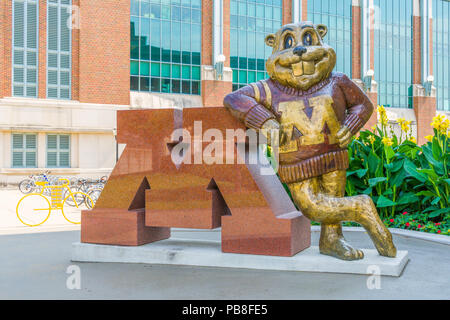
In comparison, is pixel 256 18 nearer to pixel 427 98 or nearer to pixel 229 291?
pixel 427 98

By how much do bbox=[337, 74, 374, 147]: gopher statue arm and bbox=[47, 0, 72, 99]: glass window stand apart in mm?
18019

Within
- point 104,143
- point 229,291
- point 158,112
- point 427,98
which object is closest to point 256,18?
point 104,143

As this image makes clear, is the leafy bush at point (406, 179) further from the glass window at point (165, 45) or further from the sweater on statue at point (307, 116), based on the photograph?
the glass window at point (165, 45)

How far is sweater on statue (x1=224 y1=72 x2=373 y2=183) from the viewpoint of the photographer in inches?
165

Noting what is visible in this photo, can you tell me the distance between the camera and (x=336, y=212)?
416cm

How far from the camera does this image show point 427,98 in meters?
29.6

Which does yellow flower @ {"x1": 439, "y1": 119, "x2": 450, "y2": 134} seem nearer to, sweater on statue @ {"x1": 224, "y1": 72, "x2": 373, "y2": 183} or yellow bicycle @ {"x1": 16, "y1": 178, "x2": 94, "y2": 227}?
sweater on statue @ {"x1": 224, "y1": 72, "x2": 373, "y2": 183}

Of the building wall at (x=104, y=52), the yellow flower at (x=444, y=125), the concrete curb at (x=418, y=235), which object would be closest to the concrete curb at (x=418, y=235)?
the concrete curb at (x=418, y=235)

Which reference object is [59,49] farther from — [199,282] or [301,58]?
[199,282]

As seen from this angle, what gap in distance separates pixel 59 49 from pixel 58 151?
184 inches

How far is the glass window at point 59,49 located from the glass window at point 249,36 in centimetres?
873

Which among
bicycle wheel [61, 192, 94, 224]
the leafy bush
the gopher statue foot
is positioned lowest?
bicycle wheel [61, 192, 94, 224]

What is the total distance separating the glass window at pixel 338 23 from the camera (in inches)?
1048

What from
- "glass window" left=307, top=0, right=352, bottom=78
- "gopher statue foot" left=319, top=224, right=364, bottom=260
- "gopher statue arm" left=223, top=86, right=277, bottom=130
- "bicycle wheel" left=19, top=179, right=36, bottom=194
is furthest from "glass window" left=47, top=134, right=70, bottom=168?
"gopher statue foot" left=319, top=224, right=364, bottom=260
